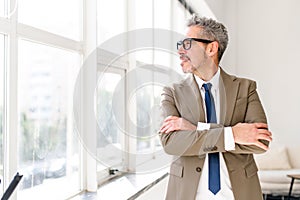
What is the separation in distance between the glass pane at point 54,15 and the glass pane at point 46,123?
0.39 ft

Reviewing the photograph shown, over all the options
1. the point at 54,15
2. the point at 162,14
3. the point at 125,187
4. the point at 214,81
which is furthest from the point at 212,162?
the point at 162,14

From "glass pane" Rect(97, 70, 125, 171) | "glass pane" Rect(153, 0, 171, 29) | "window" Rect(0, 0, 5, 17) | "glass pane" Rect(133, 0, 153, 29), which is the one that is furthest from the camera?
"glass pane" Rect(153, 0, 171, 29)

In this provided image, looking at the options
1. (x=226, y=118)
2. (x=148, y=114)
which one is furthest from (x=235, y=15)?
(x=226, y=118)

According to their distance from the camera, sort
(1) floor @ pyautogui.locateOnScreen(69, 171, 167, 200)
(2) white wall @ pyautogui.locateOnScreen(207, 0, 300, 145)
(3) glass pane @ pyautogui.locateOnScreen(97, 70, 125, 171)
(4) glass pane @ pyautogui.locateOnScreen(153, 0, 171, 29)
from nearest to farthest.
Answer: (1) floor @ pyautogui.locateOnScreen(69, 171, 167, 200)
(3) glass pane @ pyautogui.locateOnScreen(97, 70, 125, 171)
(4) glass pane @ pyautogui.locateOnScreen(153, 0, 171, 29)
(2) white wall @ pyautogui.locateOnScreen(207, 0, 300, 145)

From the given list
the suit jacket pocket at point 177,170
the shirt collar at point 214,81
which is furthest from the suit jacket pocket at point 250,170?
the shirt collar at point 214,81

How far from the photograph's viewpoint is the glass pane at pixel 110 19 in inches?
111

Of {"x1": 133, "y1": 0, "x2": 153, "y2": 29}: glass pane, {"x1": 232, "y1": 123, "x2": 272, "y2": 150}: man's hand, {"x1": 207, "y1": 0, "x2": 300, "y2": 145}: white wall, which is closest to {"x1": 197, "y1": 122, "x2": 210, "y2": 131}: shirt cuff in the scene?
{"x1": 232, "y1": 123, "x2": 272, "y2": 150}: man's hand

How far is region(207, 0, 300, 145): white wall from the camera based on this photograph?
601cm

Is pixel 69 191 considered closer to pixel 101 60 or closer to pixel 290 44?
pixel 101 60

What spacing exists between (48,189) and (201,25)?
1.25 m

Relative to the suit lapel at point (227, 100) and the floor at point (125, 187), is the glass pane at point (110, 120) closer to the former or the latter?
the floor at point (125, 187)

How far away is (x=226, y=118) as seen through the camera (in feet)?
6.13

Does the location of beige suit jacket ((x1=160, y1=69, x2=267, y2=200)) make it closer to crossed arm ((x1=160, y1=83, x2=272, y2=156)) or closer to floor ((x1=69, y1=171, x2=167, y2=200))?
crossed arm ((x1=160, y1=83, x2=272, y2=156))

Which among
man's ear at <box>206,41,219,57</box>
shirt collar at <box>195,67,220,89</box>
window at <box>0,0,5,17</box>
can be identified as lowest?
shirt collar at <box>195,67,220,89</box>
